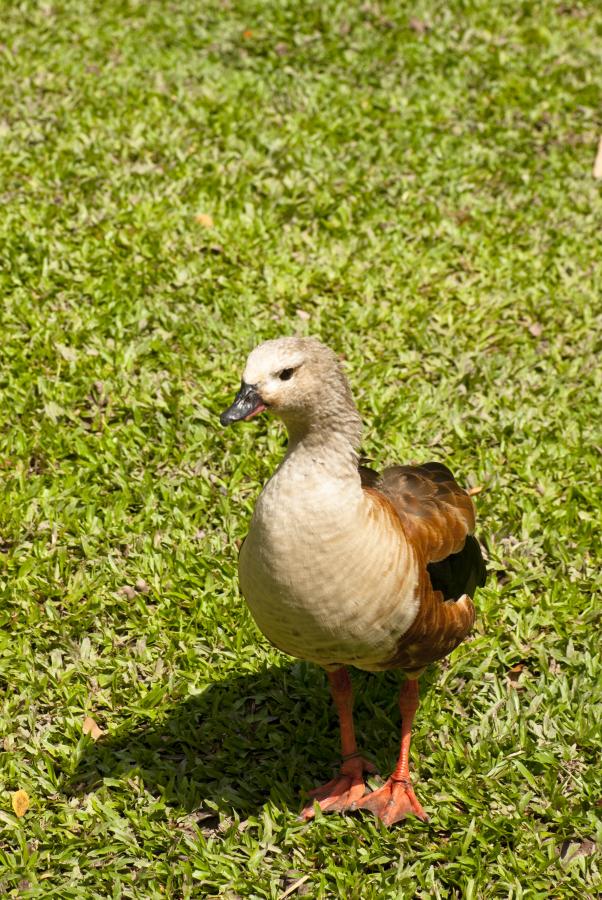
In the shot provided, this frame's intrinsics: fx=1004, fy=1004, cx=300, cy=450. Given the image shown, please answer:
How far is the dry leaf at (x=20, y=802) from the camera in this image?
3715mm

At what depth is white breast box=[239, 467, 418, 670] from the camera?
3.10 metres

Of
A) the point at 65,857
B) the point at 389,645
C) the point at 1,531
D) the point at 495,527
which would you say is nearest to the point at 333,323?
the point at 495,527

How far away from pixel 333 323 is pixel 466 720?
2.67 metres

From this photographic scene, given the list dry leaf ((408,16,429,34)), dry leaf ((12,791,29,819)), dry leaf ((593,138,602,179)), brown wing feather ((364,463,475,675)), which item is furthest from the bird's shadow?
dry leaf ((408,16,429,34))

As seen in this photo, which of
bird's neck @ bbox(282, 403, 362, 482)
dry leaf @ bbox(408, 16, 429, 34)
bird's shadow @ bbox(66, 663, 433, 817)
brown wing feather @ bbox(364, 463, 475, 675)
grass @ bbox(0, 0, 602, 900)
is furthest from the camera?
dry leaf @ bbox(408, 16, 429, 34)

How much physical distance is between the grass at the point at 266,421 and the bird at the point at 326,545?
73cm

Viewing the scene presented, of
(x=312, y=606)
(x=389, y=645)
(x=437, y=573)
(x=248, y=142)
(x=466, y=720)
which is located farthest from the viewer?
(x=248, y=142)

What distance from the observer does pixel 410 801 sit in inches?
150

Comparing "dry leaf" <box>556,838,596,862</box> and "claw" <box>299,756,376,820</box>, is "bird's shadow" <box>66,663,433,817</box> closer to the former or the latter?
"claw" <box>299,756,376,820</box>

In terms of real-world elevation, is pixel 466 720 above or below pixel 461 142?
below

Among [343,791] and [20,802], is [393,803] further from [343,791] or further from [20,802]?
[20,802]

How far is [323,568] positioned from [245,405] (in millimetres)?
558

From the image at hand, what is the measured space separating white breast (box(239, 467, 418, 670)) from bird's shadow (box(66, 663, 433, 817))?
90 centimetres

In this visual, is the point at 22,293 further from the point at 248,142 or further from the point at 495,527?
the point at 495,527
